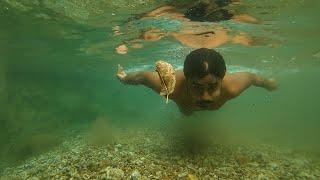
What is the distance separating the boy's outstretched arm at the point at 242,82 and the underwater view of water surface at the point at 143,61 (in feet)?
7.86

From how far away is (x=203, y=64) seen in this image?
24.2 ft

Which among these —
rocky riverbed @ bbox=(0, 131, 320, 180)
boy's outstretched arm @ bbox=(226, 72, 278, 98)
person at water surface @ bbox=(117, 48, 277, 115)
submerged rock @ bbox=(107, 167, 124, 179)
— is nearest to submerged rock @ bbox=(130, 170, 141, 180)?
rocky riverbed @ bbox=(0, 131, 320, 180)

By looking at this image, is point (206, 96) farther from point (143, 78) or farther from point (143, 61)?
point (143, 61)

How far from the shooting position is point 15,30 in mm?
22422

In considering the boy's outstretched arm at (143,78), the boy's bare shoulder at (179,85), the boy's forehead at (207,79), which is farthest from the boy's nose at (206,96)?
the boy's outstretched arm at (143,78)

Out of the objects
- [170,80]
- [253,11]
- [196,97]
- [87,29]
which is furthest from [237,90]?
[87,29]

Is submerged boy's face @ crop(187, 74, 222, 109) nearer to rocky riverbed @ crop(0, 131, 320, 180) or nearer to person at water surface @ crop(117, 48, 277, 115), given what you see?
person at water surface @ crop(117, 48, 277, 115)

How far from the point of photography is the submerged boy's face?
7.56 meters

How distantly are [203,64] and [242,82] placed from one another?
301cm

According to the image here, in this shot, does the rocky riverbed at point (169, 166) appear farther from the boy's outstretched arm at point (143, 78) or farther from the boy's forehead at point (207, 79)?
the boy's forehead at point (207, 79)

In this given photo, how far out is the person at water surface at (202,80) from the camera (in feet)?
24.5

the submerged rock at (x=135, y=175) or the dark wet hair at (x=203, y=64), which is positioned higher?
the dark wet hair at (x=203, y=64)

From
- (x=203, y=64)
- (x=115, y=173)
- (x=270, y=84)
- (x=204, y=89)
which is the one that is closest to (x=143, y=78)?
(x=204, y=89)

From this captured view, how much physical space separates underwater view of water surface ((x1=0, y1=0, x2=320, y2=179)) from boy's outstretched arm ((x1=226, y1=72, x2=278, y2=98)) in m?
2.39
